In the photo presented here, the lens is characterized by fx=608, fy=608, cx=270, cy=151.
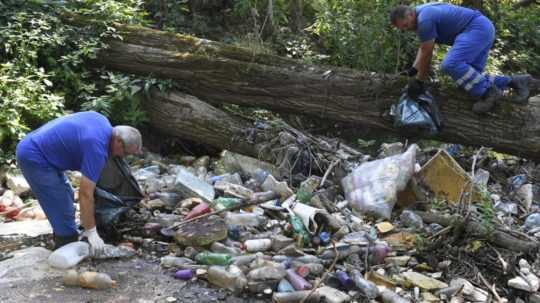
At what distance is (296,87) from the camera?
19.3 ft

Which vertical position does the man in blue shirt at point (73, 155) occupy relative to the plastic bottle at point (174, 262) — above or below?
above

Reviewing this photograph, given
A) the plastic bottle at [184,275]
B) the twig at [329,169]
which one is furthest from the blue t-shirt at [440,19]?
the plastic bottle at [184,275]

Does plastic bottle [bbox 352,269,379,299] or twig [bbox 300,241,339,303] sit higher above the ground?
twig [bbox 300,241,339,303]

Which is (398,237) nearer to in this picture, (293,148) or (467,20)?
(293,148)

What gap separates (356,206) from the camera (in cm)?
489

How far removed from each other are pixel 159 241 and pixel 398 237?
174 centimetres

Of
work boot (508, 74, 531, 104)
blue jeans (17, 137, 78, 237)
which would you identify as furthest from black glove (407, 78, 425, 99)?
blue jeans (17, 137, 78, 237)

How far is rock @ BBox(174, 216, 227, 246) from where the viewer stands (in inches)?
164

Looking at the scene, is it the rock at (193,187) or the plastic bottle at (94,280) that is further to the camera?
the rock at (193,187)

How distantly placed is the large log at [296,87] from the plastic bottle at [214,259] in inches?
90.6

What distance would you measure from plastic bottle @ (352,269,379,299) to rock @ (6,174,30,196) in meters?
3.04

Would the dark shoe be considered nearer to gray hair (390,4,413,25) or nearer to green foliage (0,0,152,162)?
green foliage (0,0,152,162)

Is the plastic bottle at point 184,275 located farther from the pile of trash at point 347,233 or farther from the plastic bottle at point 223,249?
the plastic bottle at point 223,249

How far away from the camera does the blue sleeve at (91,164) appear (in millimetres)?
3756
